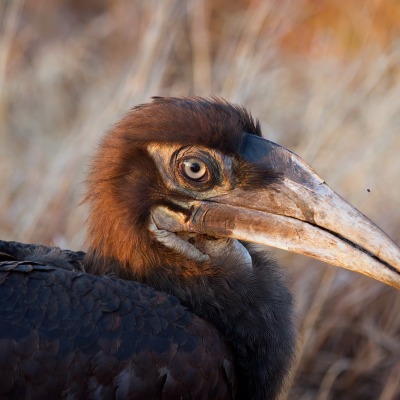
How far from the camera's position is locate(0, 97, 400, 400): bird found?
90.3 inches

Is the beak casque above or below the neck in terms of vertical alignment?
above

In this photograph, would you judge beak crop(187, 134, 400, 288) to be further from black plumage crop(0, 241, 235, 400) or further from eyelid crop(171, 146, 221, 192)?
black plumage crop(0, 241, 235, 400)

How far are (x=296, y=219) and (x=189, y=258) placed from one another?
12.8 inches

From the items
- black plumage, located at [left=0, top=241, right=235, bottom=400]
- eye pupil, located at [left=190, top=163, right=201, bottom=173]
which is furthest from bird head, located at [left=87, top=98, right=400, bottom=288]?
black plumage, located at [left=0, top=241, right=235, bottom=400]

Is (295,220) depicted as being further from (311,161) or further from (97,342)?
(311,161)

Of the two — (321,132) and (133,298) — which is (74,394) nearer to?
(133,298)

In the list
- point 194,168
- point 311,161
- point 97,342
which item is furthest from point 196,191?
point 311,161

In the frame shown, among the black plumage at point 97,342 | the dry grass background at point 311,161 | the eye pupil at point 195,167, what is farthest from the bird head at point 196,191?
the dry grass background at point 311,161

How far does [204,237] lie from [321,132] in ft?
5.52

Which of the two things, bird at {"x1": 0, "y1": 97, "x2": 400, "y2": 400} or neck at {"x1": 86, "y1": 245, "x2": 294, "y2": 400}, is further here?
neck at {"x1": 86, "y1": 245, "x2": 294, "y2": 400}

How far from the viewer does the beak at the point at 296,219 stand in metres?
2.40

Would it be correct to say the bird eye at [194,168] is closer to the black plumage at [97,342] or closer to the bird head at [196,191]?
the bird head at [196,191]

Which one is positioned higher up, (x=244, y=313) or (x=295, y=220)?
(x=295, y=220)

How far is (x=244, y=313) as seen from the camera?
8.27 feet
